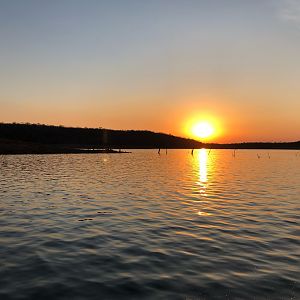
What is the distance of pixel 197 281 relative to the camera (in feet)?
42.8

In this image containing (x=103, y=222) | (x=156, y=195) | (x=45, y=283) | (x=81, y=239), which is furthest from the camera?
(x=156, y=195)

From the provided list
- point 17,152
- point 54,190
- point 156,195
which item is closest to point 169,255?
point 156,195

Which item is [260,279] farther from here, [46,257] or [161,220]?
[161,220]

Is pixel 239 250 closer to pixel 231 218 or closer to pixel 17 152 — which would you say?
pixel 231 218

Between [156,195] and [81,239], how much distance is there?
64.3 feet

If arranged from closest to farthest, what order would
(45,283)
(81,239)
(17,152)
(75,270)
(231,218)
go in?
1. (45,283)
2. (75,270)
3. (81,239)
4. (231,218)
5. (17,152)

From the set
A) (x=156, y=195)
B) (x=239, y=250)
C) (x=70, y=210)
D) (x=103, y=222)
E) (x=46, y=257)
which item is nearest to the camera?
(x=46, y=257)

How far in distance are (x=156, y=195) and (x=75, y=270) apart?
2430cm

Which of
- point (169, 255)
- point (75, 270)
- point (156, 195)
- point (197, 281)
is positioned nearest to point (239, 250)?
point (169, 255)

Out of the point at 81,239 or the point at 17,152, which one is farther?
the point at 17,152

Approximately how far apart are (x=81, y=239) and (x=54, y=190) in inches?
862

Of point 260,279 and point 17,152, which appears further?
point 17,152

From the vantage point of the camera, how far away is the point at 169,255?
53.8ft

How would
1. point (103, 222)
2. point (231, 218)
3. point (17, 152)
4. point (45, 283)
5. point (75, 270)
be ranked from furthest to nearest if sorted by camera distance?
point (17, 152) < point (231, 218) < point (103, 222) < point (75, 270) < point (45, 283)
